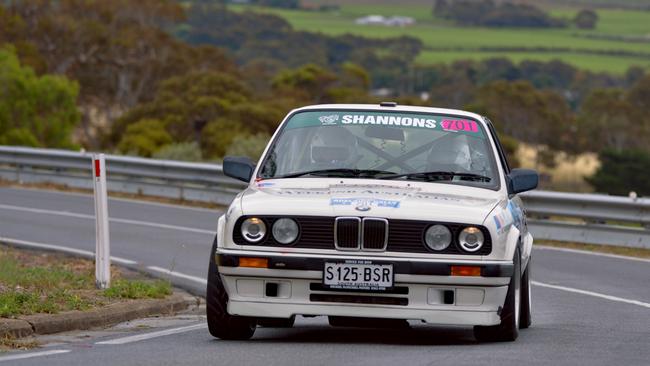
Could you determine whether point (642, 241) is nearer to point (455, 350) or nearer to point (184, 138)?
point (455, 350)

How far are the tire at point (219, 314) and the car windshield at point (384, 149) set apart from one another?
1086mm

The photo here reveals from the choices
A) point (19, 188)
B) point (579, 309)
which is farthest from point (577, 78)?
point (579, 309)

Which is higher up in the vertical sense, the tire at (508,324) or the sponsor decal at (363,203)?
the sponsor decal at (363,203)

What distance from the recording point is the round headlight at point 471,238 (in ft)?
29.2

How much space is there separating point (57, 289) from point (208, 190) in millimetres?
12958

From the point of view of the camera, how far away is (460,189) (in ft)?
31.8

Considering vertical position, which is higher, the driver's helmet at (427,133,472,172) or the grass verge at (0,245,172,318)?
the driver's helmet at (427,133,472,172)

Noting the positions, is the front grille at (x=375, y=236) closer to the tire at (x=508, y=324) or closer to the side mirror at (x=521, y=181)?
the tire at (x=508, y=324)

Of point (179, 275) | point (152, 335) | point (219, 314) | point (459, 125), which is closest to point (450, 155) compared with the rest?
point (459, 125)

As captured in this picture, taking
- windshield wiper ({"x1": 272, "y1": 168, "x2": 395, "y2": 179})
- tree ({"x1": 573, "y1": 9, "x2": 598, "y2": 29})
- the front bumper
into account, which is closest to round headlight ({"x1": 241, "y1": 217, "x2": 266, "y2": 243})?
the front bumper

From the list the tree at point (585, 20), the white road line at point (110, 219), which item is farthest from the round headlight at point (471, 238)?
the tree at point (585, 20)

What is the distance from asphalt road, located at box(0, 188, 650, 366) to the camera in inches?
330

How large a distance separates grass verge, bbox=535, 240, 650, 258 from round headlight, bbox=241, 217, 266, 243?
10283 millimetres

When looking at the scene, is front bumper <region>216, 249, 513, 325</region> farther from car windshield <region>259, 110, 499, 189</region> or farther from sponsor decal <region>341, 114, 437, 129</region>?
sponsor decal <region>341, 114, 437, 129</region>
